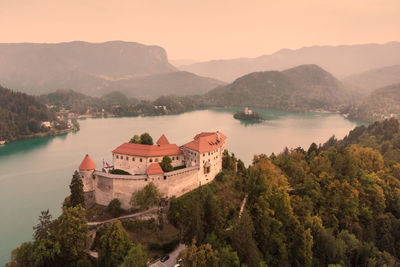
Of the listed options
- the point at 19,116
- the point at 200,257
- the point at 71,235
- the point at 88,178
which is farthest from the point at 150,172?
the point at 19,116

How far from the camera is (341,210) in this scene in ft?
151

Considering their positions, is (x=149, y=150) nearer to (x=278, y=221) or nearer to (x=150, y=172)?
(x=150, y=172)

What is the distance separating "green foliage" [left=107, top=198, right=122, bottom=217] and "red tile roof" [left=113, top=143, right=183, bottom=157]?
28.5 ft

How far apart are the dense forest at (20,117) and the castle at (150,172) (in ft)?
318

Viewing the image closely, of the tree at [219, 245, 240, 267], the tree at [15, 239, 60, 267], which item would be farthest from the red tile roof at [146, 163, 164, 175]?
the tree at [219, 245, 240, 267]

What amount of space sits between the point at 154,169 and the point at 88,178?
1313 cm

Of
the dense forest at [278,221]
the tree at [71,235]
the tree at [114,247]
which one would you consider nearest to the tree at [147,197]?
the dense forest at [278,221]

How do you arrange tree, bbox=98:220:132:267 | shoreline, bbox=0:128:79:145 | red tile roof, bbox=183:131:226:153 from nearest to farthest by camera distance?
tree, bbox=98:220:132:267, red tile roof, bbox=183:131:226:153, shoreline, bbox=0:128:79:145

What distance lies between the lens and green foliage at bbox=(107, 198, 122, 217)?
4116cm

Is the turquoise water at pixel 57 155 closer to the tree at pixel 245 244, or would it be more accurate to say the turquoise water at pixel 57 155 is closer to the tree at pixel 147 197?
the tree at pixel 147 197

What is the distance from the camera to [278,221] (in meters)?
38.8

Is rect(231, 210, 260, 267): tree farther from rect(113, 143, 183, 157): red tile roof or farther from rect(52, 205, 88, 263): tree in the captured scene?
rect(52, 205, 88, 263): tree

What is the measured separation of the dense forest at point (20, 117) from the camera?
118 meters

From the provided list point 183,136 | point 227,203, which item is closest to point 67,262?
point 227,203
